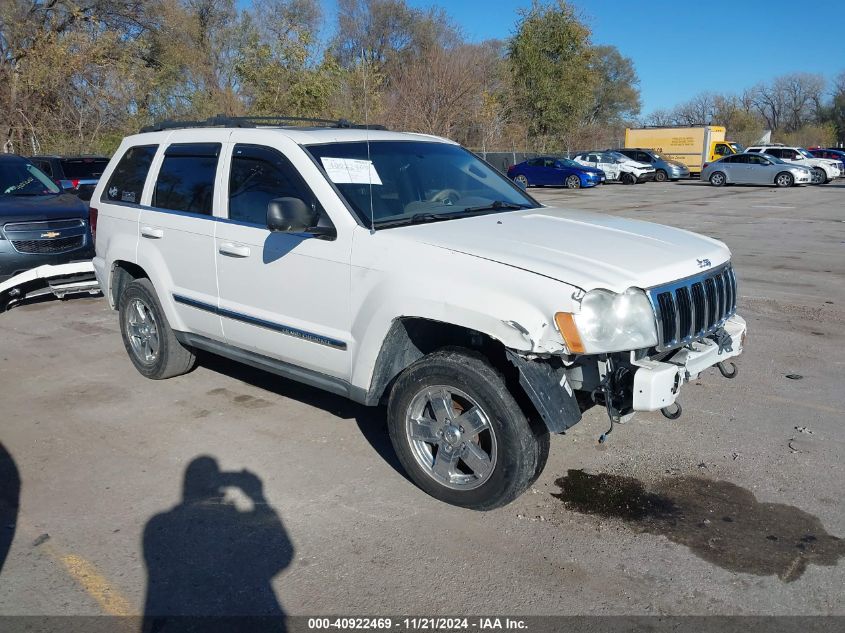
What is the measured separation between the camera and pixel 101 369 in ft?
21.5

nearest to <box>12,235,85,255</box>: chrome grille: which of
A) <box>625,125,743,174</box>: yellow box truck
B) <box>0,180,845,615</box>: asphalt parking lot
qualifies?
<box>0,180,845,615</box>: asphalt parking lot

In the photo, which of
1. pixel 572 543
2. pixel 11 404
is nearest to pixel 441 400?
pixel 572 543

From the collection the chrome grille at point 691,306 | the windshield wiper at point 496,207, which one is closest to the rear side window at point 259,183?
the windshield wiper at point 496,207

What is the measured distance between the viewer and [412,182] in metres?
4.86

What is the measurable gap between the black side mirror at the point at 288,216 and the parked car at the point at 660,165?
115 ft

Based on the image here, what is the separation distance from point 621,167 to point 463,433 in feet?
113

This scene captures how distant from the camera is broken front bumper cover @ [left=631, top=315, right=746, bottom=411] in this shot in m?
3.56

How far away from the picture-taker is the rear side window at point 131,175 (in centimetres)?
600

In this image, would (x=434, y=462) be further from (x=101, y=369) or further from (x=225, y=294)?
(x=101, y=369)

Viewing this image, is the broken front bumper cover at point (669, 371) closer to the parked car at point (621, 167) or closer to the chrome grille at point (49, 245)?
the chrome grille at point (49, 245)

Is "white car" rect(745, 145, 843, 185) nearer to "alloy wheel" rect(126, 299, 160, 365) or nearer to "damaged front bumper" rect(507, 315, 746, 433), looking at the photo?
"alloy wheel" rect(126, 299, 160, 365)

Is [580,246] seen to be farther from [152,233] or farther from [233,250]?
[152,233]

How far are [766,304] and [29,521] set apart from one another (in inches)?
301

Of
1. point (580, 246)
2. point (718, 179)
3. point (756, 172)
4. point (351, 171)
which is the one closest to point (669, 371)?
point (580, 246)
